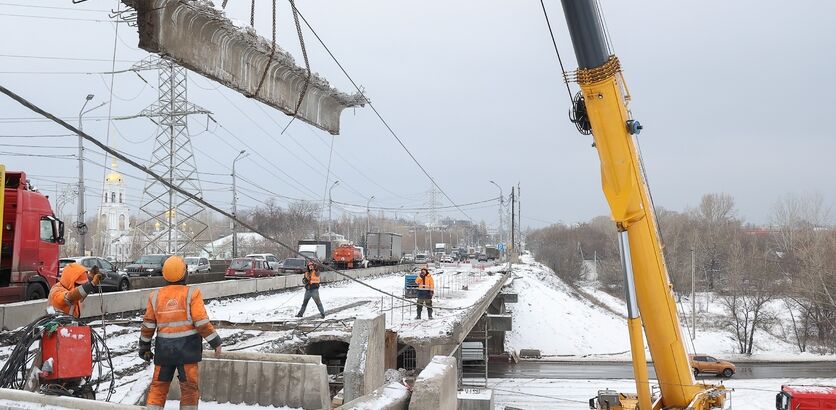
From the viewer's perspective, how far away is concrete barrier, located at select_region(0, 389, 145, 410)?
15.9 feet

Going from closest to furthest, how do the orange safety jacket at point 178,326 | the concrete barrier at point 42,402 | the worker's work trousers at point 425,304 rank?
1. the concrete barrier at point 42,402
2. the orange safety jacket at point 178,326
3. the worker's work trousers at point 425,304

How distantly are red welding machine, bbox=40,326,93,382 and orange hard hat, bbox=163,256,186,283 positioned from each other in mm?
1519

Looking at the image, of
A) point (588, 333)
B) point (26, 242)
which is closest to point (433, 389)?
point (26, 242)

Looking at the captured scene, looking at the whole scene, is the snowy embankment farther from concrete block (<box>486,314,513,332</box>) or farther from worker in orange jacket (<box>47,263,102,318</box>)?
worker in orange jacket (<box>47,263,102,318</box>)

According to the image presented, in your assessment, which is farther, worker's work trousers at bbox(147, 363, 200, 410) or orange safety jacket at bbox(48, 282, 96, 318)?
orange safety jacket at bbox(48, 282, 96, 318)

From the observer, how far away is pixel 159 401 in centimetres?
542

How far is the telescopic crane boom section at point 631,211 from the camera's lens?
27.7 feet

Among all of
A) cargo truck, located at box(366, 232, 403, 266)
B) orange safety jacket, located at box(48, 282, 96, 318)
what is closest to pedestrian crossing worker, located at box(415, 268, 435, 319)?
orange safety jacket, located at box(48, 282, 96, 318)

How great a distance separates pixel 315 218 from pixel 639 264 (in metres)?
86.2

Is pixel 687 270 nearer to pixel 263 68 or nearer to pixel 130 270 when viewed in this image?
pixel 130 270

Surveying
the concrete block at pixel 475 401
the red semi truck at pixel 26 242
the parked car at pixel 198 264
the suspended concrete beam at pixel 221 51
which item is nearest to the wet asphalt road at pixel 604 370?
the parked car at pixel 198 264

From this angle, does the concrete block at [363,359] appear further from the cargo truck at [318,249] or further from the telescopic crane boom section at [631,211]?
the cargo truck at [318,249]

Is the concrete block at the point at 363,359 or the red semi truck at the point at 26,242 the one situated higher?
the red semi truck at the point at 26,242

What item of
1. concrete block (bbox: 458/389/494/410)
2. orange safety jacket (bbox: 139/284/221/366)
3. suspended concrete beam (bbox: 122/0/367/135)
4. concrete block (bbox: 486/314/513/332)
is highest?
suspended concrete beam (bbox: 122/0/367/135)
